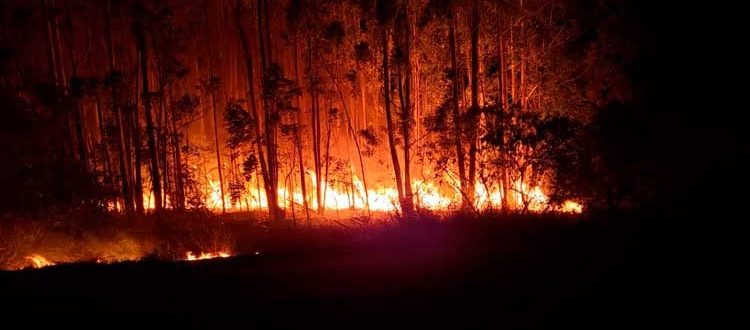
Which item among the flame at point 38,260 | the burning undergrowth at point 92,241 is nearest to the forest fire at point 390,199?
the burning undergrowth at point 92,241

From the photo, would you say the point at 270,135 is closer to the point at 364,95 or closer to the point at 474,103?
the point at 364,95

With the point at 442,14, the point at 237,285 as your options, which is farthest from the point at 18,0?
the point at 237,285

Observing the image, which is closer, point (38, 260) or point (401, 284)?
point (401, 284)

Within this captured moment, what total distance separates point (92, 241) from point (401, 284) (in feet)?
16.8

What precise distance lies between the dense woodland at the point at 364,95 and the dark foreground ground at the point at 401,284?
2085 millimetres

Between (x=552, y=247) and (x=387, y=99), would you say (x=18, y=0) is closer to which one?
(x=387, y=99)

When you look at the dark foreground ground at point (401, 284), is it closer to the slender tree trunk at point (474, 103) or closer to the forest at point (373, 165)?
the forest at point (373, 165)

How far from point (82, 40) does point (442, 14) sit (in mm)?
8082

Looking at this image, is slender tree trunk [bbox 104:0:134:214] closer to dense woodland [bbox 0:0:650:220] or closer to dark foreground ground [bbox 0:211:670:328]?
dense woodland [bbox 0:0:650:220]

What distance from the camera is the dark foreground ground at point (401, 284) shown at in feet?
12.3

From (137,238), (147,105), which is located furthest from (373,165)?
(137,238)

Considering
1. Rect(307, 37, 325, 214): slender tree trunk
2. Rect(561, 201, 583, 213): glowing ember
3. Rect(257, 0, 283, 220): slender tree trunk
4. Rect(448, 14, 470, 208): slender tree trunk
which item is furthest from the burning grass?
Rect(307, 37, 325, 214): slender tree trunk

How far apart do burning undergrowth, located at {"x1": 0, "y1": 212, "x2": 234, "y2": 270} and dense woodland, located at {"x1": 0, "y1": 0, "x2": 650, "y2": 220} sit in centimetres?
33

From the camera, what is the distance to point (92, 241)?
291 inches
